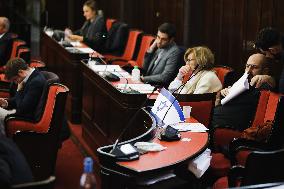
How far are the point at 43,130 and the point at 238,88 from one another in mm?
1831

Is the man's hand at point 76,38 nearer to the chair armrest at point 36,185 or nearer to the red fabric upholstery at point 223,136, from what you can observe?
the red fabric upholstery at point 223,136

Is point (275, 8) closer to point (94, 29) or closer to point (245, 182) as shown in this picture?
point (245, 182)

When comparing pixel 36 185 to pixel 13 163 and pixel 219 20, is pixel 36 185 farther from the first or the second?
pixel 219 20

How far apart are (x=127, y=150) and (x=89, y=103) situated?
126 inches

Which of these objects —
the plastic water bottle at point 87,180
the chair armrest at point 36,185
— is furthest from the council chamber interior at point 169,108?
the plastic water bottle at point 87,180

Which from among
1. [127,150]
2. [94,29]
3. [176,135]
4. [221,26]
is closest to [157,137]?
[176,135]

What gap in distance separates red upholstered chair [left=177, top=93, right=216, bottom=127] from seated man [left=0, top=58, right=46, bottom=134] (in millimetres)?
1439

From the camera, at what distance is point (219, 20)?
807 centimetres

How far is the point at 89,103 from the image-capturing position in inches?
283

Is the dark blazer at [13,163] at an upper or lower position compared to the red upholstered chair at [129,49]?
upper

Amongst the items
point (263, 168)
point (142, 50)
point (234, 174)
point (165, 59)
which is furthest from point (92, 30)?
point (263, 168)

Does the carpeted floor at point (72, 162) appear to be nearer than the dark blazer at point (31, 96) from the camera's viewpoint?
No

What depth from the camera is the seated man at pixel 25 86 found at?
19.2 feet

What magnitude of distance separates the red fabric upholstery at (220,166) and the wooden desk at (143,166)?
2.39ft
